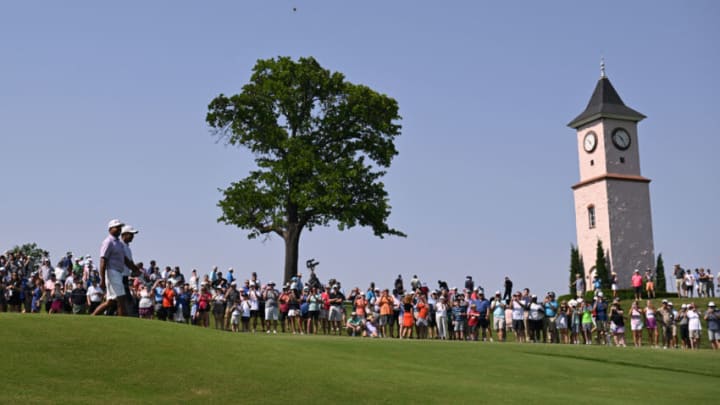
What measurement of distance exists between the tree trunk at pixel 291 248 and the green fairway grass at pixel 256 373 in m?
26.8

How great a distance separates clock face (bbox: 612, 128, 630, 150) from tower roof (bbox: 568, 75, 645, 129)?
47.5 inches

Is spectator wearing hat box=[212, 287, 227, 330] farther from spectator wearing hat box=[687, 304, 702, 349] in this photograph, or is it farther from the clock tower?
the clock tower

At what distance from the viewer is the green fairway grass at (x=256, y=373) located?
13.0m

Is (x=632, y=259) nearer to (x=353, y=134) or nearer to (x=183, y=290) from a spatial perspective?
(x=353, y=134)

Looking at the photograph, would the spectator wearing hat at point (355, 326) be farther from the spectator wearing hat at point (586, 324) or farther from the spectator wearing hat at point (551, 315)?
the spectator wearing hat at point (586, 324)

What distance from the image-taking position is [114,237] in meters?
15.3

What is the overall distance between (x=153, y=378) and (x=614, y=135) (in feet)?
193

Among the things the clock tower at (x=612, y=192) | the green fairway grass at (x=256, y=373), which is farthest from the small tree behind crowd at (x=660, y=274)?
the green fairway grass at (x=256, y=373)

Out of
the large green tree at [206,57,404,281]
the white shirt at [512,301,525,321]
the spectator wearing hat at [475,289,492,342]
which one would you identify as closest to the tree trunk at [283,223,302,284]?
the large green tree at [206,57,404,281]

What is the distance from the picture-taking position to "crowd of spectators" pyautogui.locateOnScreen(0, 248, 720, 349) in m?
28.9

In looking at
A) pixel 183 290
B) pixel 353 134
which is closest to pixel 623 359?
pixel 183 290

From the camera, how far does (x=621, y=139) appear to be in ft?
217

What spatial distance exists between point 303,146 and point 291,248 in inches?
258

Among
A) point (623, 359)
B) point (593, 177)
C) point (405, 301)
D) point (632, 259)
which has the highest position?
point (593, 177)
